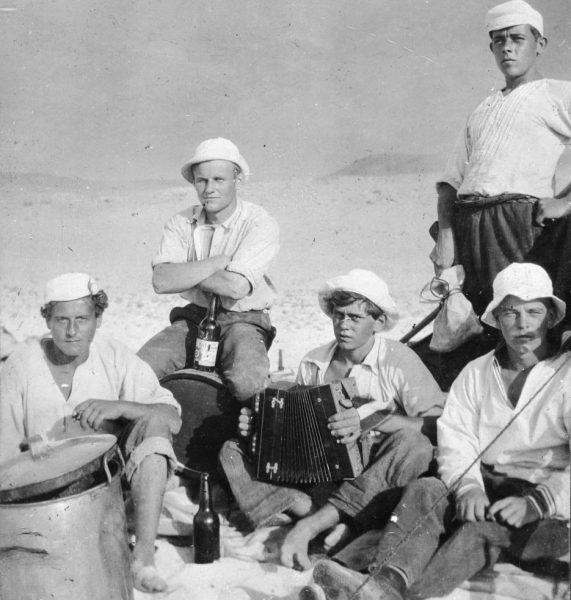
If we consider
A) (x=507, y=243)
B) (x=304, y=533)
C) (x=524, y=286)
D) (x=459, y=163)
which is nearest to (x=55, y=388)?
(x=304, y=533)

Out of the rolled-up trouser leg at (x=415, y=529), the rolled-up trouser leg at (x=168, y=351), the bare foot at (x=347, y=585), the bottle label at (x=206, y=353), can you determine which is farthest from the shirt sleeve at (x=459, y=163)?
the bare foot at (x=347, y=585)

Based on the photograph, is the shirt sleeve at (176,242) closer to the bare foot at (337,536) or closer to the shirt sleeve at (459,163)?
the shirt sleeve at (459,163)

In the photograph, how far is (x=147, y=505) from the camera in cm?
373

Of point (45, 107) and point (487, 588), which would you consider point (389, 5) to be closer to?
point (45, 107)

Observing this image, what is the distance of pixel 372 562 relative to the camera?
3352 mm

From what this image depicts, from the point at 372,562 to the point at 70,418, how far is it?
168cm

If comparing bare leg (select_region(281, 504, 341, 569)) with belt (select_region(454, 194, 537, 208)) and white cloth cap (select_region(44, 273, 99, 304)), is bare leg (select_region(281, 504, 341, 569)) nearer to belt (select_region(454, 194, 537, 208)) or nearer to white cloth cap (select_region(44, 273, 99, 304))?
white cloth cap (select_region(44, 273, 99, 304))

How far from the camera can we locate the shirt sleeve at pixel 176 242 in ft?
16.9

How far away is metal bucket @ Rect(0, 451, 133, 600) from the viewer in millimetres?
3014

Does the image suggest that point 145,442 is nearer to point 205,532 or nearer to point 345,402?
point 205,532

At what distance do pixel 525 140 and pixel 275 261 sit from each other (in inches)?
517

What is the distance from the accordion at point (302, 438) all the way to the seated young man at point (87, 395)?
1.50ft

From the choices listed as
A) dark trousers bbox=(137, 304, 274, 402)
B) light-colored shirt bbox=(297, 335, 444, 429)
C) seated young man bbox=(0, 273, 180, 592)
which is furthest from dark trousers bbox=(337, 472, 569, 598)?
dark trousers bbox=(137, 304, 274, 402)

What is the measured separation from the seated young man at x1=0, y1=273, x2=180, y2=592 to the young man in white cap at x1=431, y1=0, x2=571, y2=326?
2034 mm
